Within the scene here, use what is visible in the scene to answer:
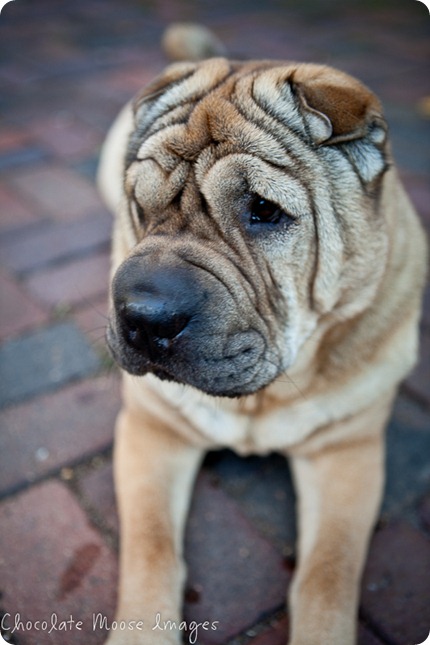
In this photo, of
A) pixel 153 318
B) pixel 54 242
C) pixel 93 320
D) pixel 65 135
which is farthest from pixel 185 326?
pixel 65 135

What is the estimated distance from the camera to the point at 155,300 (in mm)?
1553

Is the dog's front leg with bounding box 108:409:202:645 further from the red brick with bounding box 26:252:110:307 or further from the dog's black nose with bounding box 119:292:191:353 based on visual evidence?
the red brick with bounding box 26:252:110:307

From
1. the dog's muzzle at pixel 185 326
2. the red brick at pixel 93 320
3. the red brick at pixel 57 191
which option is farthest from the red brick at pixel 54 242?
the dog's muzzle at pixel 185 326

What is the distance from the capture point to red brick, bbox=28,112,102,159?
4.18 metres

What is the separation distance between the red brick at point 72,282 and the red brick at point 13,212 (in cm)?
47

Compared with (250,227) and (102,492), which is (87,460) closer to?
(102,492)

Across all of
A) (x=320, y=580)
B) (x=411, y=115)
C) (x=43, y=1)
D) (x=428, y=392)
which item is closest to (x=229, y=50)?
(x=411, y=115)

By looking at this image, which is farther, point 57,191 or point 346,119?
point 57,191

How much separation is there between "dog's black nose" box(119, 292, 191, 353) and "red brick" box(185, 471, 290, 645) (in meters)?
0.71

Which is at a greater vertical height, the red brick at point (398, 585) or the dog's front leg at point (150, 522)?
the dog's front leg at point (150, 522)

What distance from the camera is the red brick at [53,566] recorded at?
177 cm

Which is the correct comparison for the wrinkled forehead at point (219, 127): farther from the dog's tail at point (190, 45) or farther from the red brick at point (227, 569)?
the dog's tail at point (190, 45)

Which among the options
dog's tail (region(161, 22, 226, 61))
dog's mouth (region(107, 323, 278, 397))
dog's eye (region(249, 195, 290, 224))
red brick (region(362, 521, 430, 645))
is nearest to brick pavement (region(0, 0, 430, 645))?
red brick (region(362, 521, 430, 645))

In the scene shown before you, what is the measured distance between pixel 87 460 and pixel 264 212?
1.07 metres
